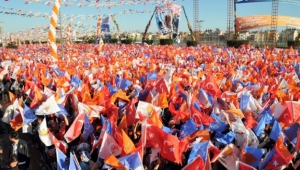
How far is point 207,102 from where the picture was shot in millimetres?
6895

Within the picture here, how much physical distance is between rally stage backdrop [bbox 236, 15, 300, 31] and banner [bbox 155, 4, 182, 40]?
825 cm

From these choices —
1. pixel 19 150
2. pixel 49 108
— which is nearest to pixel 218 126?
pixel 49 108

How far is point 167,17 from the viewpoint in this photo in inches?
1497

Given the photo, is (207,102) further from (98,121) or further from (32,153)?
(32,153)

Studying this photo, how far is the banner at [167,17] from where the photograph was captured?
38062 mm

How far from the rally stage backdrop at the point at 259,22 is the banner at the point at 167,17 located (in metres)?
8.25

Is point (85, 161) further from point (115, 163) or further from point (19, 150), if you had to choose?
point (19, 150)

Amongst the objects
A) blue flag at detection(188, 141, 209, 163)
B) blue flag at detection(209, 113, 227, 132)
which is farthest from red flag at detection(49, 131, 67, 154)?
blue flag at detection(209, 113, 227, 132)

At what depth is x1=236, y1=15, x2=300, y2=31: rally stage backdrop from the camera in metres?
34.9

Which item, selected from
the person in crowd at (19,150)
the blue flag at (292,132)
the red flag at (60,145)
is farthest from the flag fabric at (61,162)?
the blue flag at (292,132)

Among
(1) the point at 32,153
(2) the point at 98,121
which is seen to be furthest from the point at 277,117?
(1) the point at 32,153

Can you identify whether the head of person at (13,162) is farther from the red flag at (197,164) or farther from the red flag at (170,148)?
the red flag at (197,164)

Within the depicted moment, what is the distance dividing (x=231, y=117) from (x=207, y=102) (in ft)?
3.75

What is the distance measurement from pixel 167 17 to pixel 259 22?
1136 cm
